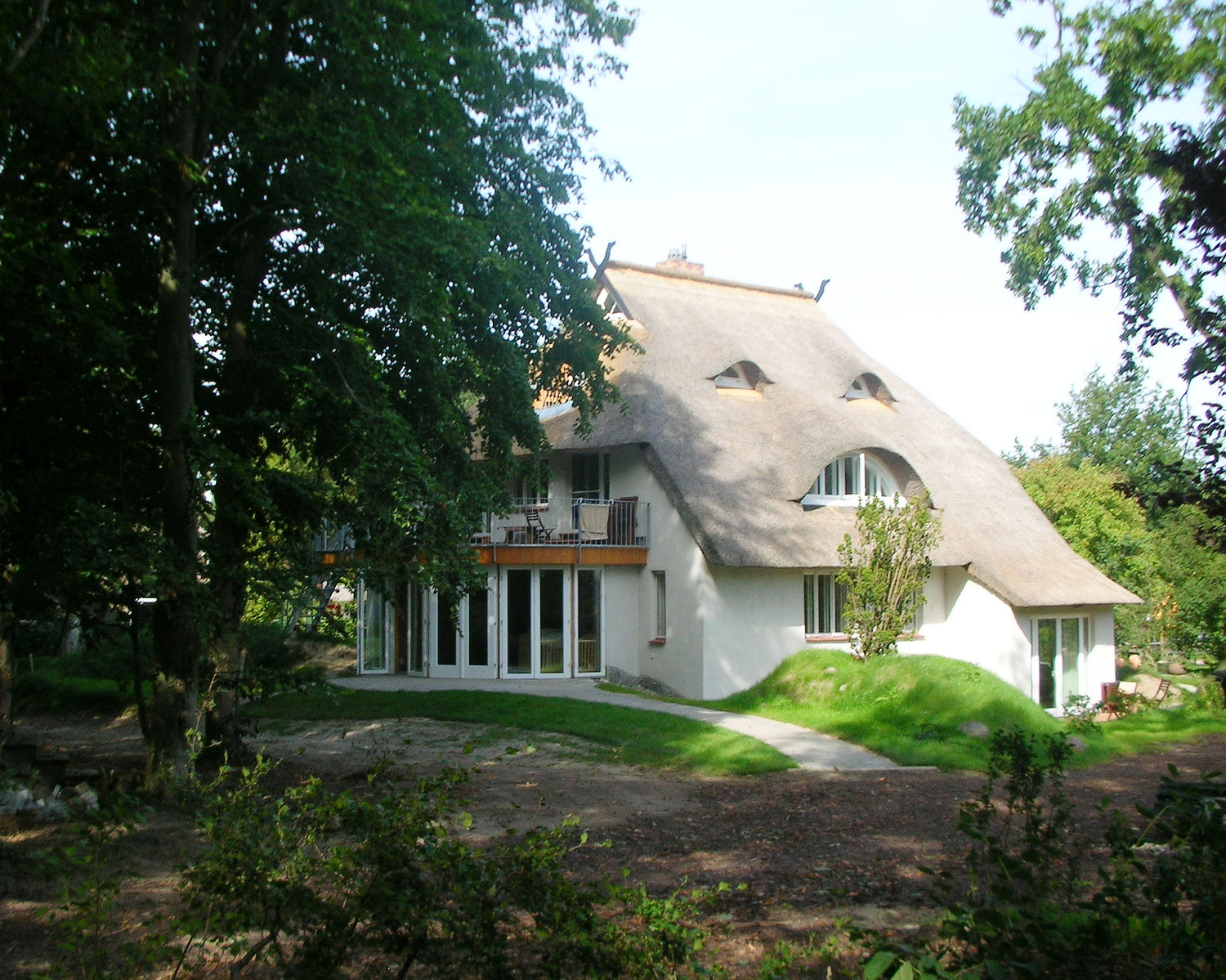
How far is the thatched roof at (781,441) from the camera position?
21766mm

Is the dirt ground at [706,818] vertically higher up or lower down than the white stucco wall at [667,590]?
lower down

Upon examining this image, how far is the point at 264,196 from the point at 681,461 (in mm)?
12220

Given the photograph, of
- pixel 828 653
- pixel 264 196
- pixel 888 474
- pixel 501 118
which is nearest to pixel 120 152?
pixel 264 196

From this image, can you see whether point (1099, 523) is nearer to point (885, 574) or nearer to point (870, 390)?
point (870, 390)

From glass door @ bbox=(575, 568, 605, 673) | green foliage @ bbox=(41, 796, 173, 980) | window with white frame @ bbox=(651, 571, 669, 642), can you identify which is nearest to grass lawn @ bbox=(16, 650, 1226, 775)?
window with white frame @ bbox=(651, 571, 669, 642)

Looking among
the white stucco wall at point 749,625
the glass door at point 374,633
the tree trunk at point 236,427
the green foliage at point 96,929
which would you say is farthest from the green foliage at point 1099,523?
the green foliage at point 96,929

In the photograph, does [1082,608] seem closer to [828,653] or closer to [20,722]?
[828,653]

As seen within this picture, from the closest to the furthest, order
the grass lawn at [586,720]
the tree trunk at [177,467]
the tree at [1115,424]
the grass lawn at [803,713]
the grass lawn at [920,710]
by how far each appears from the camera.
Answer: the tree trunk at [177,467] → the grass lawn at [586,720] → the grass lawn at [803,713] → the grass lawn at [920,710] → the tree at [1115,424]

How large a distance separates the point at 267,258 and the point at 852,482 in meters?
15.2

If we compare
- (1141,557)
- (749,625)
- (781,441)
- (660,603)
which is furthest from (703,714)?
(1141,557)

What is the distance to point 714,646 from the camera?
2102 centimetres

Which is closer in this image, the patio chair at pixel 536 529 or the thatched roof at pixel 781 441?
the thatched roof at pixel 781 441

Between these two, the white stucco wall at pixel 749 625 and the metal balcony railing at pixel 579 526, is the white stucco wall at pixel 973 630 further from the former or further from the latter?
→ the metal balcony railing at pixel 579 526

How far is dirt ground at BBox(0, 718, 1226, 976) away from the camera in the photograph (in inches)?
262
